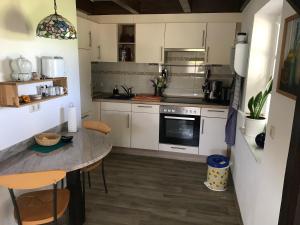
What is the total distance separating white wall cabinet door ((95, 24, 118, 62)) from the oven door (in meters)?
1.27

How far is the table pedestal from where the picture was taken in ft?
6.87

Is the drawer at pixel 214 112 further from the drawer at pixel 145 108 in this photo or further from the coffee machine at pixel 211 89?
the drawer at pixel 145 108

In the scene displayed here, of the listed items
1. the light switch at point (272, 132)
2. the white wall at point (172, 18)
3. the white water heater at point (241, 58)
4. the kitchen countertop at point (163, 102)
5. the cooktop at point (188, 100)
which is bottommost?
the kitchen countertop at point (163, 102)

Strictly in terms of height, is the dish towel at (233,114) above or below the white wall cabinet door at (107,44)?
below

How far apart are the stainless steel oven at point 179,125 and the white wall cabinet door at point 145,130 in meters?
0.09

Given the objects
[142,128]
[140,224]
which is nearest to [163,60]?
[142,128]

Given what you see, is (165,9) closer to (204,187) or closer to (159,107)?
(159,107)

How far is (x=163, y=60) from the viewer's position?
379 cm

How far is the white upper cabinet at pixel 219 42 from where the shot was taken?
3.50m

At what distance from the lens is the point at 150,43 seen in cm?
377

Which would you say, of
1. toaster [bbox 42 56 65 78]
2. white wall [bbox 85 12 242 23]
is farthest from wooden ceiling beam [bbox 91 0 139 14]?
toaster [bbox 42 56 65 78]

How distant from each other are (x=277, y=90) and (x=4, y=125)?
6.33 ft

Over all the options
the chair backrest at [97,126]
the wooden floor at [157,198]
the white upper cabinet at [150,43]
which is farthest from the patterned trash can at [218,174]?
the white upper cabinet at [150,43]

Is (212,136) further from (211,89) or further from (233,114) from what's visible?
(211,89)
